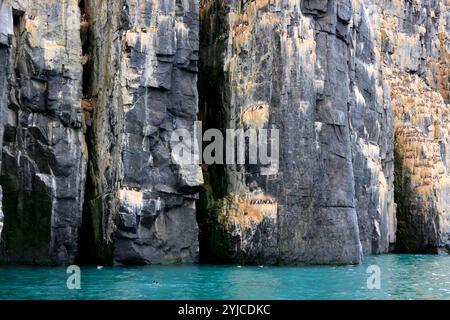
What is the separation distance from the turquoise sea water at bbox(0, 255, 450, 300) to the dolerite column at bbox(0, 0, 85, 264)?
2189 mm

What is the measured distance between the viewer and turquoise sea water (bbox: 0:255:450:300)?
85.0 feet

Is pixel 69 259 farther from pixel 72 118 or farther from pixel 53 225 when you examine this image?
pixel 72 118

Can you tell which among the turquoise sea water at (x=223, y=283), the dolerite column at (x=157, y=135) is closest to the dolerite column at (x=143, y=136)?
the dolerite column at (x=157, y=135)

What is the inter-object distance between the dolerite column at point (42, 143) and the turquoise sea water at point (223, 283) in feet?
7.18

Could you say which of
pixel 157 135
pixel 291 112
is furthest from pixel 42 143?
pixel 291 112

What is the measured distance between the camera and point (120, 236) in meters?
35.6

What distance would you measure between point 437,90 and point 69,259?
43.1 m

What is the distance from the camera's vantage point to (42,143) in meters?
36.1

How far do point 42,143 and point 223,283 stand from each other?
1211cm

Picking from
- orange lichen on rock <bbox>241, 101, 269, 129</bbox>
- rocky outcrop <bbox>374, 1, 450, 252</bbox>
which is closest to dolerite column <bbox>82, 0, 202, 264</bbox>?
orange lichen on rock <bbox>241, 101, 269, 129</bbox>

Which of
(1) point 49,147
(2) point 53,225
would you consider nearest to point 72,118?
(1) point 49,147

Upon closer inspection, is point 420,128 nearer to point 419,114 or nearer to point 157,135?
point 419,114

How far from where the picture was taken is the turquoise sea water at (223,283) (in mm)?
25906

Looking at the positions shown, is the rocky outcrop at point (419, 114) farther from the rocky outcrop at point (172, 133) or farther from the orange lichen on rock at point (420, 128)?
the rocky outcrop at point (172, 133)
